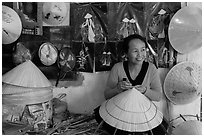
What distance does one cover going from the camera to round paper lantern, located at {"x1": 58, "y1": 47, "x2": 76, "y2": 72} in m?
1.71

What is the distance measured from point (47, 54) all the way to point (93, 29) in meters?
0.36

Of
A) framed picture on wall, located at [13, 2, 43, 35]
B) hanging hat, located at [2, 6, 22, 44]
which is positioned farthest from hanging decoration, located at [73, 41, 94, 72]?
hanging hat, located at [2, 6, 22, 44]

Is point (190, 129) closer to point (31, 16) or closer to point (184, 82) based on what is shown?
point (184, 82)

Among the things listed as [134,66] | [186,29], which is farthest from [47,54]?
[186,29]

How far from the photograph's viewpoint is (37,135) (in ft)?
4.50

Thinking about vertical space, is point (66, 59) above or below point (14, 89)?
above

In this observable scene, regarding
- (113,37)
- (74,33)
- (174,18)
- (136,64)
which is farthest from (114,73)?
(174,18)

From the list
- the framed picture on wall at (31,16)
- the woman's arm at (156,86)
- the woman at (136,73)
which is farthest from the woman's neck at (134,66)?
the framed picture on wall at (31,16)

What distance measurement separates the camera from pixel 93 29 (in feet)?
5.63

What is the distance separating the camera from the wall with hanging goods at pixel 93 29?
66.1 inches

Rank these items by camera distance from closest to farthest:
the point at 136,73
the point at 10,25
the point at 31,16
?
the point at 10,25 → the point at 136,73 → the point at 31,16

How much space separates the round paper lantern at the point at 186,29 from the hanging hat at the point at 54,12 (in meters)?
0.72

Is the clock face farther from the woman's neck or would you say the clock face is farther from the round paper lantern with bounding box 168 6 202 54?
the round paper lantern with bounding box 168 6 202 54

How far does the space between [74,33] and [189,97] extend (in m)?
0.89
